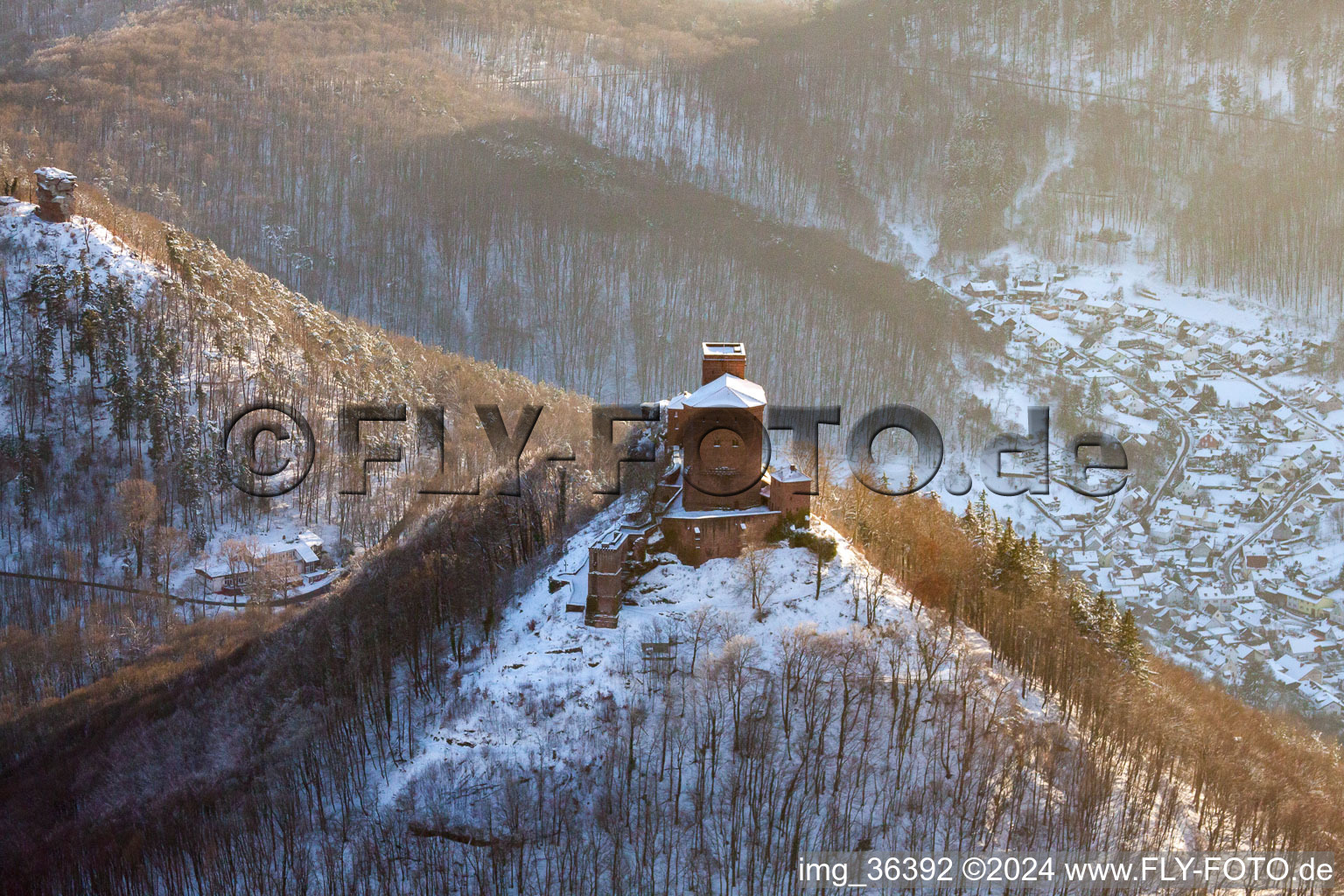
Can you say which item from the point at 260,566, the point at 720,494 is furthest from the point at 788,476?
the point at 260,566

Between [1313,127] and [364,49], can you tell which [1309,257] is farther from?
[364,49]

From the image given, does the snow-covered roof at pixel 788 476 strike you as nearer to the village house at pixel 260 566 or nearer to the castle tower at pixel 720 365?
the castle tower at pixel 720 365

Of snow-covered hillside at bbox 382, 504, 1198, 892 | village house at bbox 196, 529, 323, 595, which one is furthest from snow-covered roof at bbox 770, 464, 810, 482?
village house at bbox 196, 529, 323, 595

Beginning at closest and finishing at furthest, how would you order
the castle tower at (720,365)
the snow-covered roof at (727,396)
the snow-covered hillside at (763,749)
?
the snow-covered hillside at (763,749), the snow-covered roof at (727,396), the castle tower at (720,365)

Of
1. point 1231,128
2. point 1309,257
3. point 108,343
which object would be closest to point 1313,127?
point 1231,128

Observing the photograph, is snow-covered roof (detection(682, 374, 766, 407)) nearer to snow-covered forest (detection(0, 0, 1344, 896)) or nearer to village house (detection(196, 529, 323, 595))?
snow-covered forest (detection(0, 0, 1344, 896))

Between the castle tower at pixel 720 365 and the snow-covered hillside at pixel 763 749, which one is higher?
the castle tower at pixel 720 365

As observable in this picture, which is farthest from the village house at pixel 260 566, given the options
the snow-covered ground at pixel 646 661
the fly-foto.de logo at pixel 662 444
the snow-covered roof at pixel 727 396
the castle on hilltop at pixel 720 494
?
the snow-covered roof at pixel 727 396
